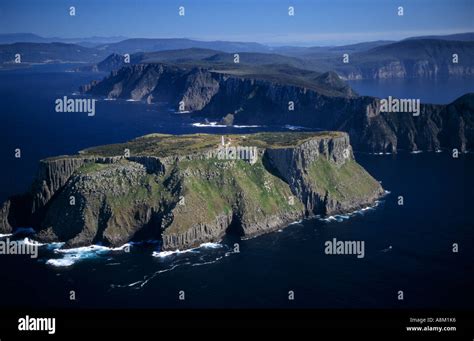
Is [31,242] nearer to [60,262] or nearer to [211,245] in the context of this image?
[60,262]

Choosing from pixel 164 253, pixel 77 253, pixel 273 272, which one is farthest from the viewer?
pixel 77 253

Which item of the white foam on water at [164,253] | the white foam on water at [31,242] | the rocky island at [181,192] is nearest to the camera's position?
the white foam on water at [164,253]

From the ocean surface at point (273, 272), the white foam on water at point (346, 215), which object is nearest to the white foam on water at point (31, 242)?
the ocean surface at point (273, 272)

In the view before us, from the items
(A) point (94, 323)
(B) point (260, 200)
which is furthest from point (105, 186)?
(A) point (94, 323)

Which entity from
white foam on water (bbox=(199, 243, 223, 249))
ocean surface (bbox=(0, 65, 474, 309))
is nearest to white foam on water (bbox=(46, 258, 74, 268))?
ocean surface (bbox=(0, 65, 474, 309))

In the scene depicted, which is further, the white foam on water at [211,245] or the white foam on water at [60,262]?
the white foam on water at [211,245]

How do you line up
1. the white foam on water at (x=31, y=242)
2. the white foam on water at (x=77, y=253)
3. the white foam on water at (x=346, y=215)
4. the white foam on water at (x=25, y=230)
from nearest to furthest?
the white foam on water at (x=77, y=253) → the white foam on water at (x=31, y=242) → the white foam on water at (x=25, y=230) → the white foam on water at (x=346, y=215)

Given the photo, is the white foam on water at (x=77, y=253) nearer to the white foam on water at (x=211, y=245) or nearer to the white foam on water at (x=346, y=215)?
the white foam on water at (x=211, y=245)

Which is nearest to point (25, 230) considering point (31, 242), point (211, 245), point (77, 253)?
point (31, 242)
